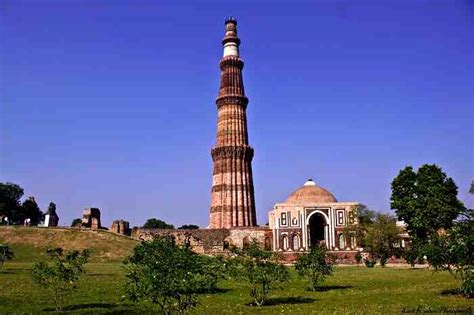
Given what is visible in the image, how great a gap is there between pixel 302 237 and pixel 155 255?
154ft

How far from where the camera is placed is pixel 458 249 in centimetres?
1658

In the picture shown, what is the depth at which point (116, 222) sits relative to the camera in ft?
185

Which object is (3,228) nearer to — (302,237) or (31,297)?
(302,237)

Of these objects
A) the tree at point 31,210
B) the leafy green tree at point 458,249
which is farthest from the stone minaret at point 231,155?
the leafy green tree at point 458,249

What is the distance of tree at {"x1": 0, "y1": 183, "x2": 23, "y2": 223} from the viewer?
78.1 m

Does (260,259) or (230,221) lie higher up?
(230,221)

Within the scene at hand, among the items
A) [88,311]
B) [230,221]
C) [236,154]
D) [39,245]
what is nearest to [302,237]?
[230,221]

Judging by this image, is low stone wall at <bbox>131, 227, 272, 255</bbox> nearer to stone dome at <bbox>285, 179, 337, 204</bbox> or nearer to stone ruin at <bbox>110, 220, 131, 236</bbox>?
stone ruin at <bbox>110, 220, 131, 236</bbox>

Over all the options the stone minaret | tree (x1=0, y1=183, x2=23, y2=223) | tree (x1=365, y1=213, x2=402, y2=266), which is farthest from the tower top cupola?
tree (x1=0, y1=183, x2=23, y2=223)

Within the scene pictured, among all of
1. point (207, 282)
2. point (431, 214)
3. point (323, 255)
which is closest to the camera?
point (207, 282)

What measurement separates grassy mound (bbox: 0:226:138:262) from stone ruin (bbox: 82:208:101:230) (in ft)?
12.7

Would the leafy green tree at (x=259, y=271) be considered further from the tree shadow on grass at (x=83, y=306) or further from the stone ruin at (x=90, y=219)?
the stone ruin at (x=90, y=219)

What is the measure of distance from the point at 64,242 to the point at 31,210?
3970cm

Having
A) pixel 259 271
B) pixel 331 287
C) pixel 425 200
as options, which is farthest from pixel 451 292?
pixel 425 200
